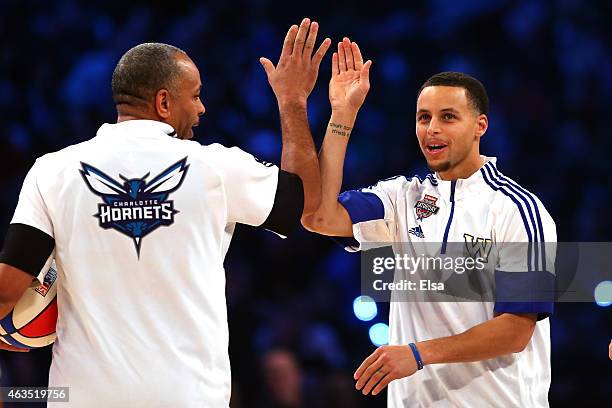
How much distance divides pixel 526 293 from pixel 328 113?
4.61 metres

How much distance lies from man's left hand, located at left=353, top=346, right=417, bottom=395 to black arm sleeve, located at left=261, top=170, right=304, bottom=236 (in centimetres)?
70

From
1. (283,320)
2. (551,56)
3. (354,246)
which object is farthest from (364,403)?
(551,56)

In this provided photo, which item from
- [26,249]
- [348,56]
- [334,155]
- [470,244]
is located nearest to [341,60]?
[348,56]

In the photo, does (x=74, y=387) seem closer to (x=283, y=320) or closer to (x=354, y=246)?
(x=354, y=246)

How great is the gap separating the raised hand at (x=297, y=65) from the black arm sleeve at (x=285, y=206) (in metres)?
0.61

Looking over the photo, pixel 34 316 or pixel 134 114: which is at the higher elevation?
pixel 134 114

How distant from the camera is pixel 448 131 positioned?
4.65 metres

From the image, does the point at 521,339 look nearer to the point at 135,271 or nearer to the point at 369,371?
the point at 369,371

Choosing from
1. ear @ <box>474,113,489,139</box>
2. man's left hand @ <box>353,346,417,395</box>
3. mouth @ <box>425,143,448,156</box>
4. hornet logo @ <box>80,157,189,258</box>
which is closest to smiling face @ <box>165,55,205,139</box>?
hornet logo @ <box>80,157,189,258</box>

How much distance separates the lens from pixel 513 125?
8.52m

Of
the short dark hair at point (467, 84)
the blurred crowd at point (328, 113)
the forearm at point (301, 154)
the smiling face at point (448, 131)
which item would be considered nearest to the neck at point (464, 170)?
the smiling face at point (448, 131)

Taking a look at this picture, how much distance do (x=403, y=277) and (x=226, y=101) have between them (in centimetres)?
466

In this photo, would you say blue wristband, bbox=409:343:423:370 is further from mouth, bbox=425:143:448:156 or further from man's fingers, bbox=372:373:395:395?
mouth, bbox=425:143:448:156

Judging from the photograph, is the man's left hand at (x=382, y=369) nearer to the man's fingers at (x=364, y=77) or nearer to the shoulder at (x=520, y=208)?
the shoulder at (x=520, y=208)
